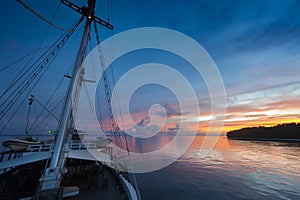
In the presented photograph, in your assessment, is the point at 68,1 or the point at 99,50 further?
the point at 99,50

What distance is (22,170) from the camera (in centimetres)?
1194

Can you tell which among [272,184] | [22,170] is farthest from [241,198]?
[22,170]

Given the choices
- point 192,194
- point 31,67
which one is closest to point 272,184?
point 192,194

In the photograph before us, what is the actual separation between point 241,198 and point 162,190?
7.65 metres

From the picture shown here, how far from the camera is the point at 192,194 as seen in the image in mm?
12578

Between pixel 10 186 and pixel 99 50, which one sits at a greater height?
pixel 99 50

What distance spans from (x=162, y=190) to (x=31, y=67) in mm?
17740

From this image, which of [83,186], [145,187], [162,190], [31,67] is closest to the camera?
[83,186]

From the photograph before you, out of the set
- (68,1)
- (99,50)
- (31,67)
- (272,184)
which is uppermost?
(68,1)

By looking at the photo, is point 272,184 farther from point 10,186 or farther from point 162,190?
point 10,186

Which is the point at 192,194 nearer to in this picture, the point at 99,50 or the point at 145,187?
the point at 145,187

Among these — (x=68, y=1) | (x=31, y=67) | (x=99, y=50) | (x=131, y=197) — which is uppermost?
(x=68, y=1)

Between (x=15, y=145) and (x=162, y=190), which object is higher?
(x=15, y=145)

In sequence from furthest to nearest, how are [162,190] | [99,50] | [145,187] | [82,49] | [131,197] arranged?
1. [145,187]
2. [162,190]
3. [99,50]
4. [82,49]
5. [131,197]
